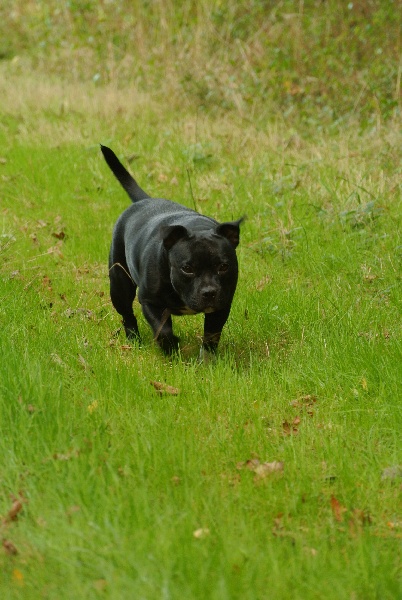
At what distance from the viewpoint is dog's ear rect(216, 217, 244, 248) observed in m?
4.94

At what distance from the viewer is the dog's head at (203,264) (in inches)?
190

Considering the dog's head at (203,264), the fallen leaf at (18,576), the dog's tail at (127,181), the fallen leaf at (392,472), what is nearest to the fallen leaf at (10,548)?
the fallen leaf at (18,576)

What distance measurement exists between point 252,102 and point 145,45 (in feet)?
9.13

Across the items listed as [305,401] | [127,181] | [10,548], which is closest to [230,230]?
[305,401]

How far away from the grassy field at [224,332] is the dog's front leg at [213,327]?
0.73 ft

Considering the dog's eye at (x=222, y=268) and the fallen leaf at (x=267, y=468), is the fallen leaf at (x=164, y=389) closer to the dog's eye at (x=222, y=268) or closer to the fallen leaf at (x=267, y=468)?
the dog's eye at (x=222, y=268)

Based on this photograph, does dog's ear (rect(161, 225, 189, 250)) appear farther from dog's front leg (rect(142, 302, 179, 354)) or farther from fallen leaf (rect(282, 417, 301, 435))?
fallen leaf (rect(282, 417, 301, 435))

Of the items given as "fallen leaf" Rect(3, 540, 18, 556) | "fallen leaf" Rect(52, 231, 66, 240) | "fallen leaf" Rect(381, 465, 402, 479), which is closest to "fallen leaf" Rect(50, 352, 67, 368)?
"fallen leaf" Rect(3, 540, 18, 556)

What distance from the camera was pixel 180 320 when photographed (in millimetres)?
6262

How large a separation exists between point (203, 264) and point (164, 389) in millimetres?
793

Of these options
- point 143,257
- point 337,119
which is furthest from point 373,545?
point 337,119

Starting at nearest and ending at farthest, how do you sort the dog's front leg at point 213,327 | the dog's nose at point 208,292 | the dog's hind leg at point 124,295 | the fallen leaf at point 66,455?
the fallen leaf at point 66,455 < the dog's nose at point 208,292 < the dog's front leg at point 213,327 < the dog's hind leg at point 124,295

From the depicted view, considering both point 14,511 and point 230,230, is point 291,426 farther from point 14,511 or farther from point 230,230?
point 14,511

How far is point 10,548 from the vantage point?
298 cm
